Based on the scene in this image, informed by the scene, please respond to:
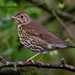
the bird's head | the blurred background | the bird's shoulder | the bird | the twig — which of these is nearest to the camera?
the twig

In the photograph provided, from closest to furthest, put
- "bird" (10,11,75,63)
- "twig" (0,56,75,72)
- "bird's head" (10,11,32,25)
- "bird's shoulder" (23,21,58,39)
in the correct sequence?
"twig" (0,56,75,72) → "bird" (10,11,75,63) → "bird's shoulder" (23,21,58,39) → "bird's head" (10,11,32,25)

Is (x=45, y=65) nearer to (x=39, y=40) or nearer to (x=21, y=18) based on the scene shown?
(x=39, y=40)

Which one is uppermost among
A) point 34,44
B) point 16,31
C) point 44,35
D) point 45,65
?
point 16,31

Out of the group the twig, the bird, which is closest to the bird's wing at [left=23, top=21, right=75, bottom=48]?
the bird

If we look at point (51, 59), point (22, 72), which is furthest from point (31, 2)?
point (22, 72)

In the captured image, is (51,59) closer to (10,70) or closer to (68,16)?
(68,16)

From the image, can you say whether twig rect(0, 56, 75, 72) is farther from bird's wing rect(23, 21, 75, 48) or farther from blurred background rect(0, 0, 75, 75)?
blurred background rect(0, 0, 75, 75)

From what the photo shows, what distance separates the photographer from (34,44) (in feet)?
10.7

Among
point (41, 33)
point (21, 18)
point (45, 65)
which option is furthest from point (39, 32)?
point (45, 65)

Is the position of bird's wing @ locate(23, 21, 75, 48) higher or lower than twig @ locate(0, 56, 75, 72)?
higher

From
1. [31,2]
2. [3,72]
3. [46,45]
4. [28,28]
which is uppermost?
[31,2]

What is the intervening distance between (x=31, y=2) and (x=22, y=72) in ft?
9.34

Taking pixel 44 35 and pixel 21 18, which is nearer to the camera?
pixel 44 35

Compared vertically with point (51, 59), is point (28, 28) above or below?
above
